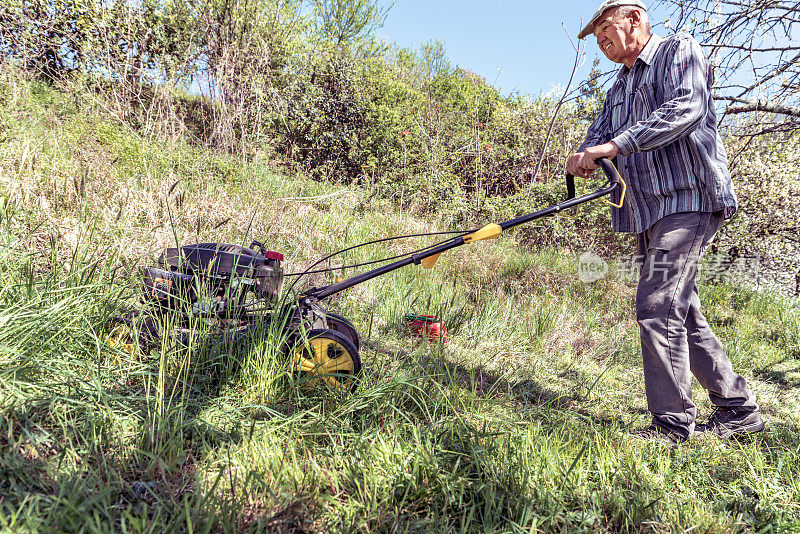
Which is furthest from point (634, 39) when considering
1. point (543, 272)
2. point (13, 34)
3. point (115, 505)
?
Result: point (13, 34)

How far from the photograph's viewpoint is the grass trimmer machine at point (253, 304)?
211 cm

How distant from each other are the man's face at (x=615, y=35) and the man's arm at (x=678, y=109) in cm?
26

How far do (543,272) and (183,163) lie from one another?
13.6 ft

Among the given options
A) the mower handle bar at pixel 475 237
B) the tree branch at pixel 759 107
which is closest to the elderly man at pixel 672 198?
the mower handle bar at pixel 475 237

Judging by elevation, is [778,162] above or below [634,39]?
above

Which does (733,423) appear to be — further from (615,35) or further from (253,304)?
(253,304)

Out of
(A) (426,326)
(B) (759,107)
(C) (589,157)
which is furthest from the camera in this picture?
(B) (759,107)

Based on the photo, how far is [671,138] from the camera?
2105 millimetres

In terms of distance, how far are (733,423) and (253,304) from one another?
8.18 ft

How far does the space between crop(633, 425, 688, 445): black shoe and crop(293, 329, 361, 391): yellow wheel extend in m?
1.35

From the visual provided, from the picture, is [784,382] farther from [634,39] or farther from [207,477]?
[207,477]

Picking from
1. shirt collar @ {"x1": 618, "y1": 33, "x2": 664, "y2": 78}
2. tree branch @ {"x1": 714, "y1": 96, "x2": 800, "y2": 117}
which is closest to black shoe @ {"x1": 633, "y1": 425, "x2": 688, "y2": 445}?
shirt collar @ {"x1": 618, "y1": 33, "x2": 664, "y2": 78}

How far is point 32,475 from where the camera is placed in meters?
1.37

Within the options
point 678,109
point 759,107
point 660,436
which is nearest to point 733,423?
point 660,436
